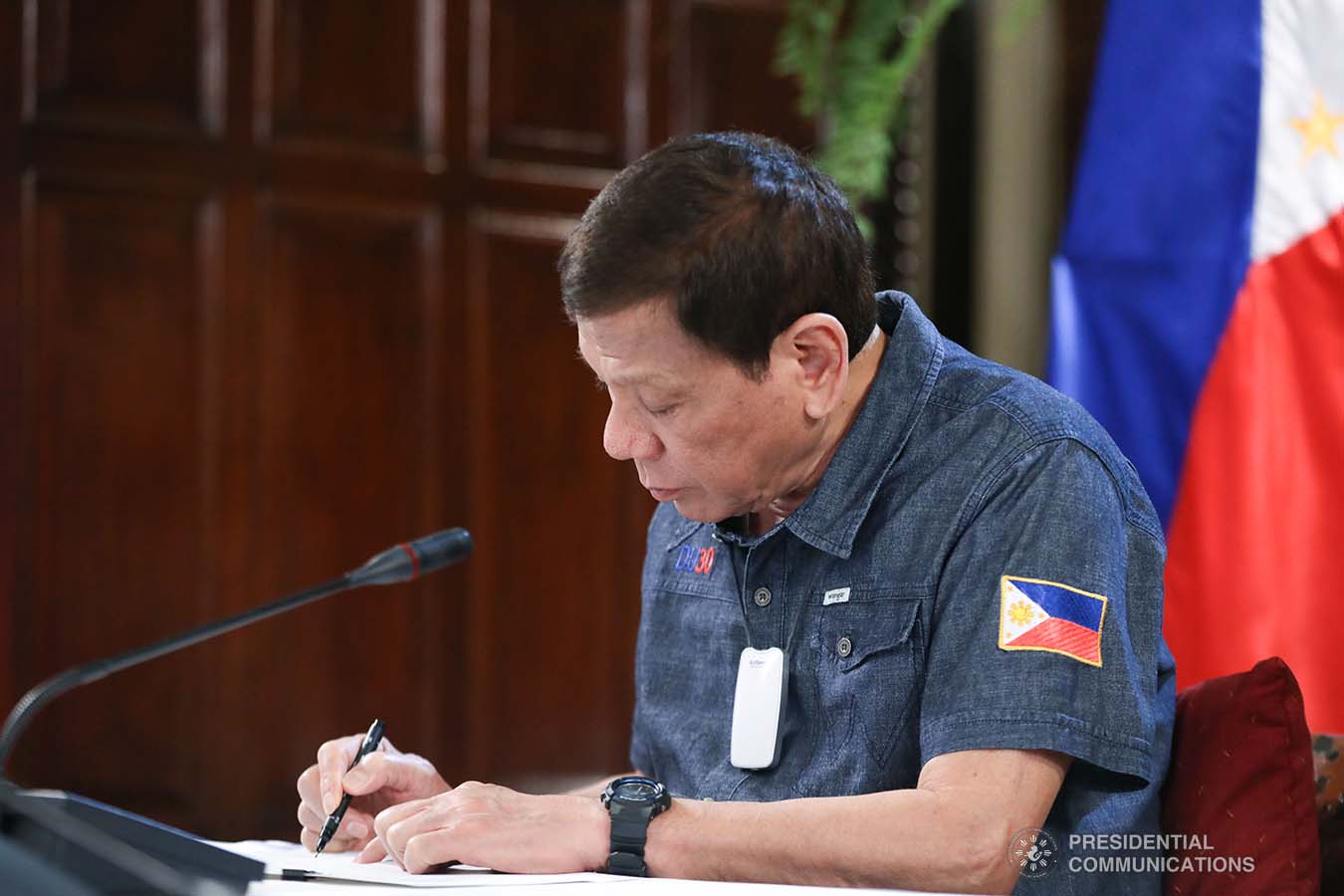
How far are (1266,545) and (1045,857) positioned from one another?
118cm

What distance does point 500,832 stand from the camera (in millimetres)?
1238

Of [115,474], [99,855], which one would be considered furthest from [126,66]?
[99,855]

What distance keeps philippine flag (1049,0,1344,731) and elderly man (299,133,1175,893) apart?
924mm

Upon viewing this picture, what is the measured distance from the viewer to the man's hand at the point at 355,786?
4.98ft

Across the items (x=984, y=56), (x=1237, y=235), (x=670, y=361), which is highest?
(x=984, y=56)

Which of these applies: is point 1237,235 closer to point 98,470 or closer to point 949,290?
point 949,290

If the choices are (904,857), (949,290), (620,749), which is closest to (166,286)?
(620,749)

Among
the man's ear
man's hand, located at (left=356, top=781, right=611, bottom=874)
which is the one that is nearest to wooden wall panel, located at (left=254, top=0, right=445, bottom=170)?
the man's ear

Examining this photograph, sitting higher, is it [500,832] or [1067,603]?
[1067,603]

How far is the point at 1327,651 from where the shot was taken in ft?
7.24

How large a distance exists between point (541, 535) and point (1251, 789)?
2088 millimetres

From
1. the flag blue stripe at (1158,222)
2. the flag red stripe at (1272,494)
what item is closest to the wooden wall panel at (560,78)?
the flag blue stripe at (1158,222)
